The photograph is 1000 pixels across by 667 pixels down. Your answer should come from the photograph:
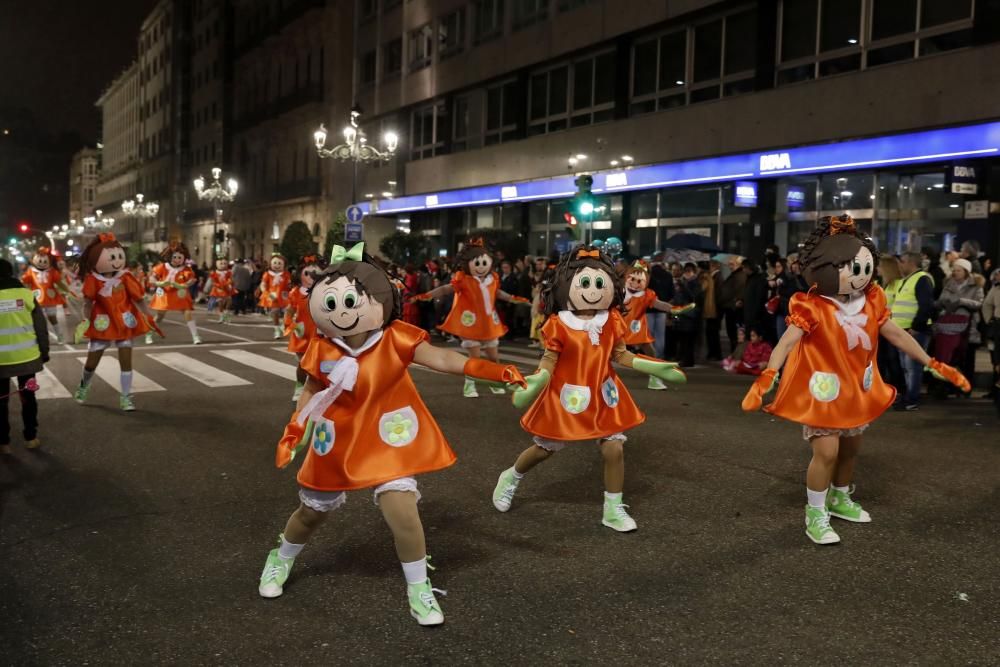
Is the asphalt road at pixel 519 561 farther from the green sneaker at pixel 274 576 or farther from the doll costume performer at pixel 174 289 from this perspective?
the doll costume performer at pixel 174 289

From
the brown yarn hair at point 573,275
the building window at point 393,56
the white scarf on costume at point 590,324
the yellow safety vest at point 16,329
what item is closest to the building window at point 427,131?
the building window at point 393,56

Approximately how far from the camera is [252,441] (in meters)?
8.09

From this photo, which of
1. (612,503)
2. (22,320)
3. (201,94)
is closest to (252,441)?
(22,320)

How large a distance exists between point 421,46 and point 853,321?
105ft

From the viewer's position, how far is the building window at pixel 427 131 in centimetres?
3397

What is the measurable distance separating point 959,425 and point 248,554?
289 inches

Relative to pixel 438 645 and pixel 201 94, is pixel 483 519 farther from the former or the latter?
pixel 201 94

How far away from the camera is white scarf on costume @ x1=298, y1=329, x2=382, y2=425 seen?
4.14 meters

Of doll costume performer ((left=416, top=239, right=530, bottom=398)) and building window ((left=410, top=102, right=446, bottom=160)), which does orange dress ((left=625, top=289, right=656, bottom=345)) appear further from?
building window ((left=410, top=102, right=446, bottom=160))

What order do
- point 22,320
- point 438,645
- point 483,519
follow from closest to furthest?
point 438,645, point 483,519, point 22,320

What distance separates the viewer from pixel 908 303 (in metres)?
10.4

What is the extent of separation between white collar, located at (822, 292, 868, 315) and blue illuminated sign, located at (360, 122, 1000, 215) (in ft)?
40.7

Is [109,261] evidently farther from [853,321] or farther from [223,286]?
[223,286]

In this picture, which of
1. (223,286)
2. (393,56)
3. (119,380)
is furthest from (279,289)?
(393,56)
